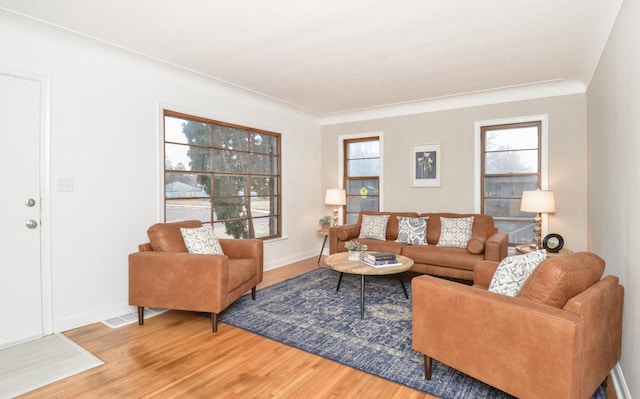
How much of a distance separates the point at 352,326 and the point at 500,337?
1.47m

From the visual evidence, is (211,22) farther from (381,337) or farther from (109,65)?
(381,337)

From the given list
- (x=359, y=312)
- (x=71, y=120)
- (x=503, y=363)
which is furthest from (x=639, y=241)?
(x=71, y=120)

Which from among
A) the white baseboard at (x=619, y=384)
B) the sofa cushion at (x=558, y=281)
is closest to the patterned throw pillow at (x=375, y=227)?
the white baseboard at (x=619, y=384)

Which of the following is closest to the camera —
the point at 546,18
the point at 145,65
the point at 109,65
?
the point at 546,18

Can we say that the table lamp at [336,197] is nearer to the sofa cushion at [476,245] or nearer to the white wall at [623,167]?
the sofa cushion at [476,245]

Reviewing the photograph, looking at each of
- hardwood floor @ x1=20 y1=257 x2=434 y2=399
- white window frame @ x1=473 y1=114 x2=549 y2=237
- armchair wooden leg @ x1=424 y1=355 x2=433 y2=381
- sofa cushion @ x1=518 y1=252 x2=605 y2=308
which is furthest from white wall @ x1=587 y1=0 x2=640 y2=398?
hardwood floor @ x1=20 y1=257 x2=434 y2=399

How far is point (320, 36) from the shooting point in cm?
288

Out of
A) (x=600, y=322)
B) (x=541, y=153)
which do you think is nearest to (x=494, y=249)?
(x=541, y=153)

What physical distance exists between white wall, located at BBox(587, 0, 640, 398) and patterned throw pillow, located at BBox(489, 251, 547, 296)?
18.5 inches

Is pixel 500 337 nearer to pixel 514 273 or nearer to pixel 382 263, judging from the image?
pixel 514 273

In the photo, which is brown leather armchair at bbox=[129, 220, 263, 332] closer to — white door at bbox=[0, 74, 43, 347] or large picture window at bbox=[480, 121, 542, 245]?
white door at bbox=[0, 74, 43, 347]

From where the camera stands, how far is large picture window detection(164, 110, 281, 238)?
157 inches

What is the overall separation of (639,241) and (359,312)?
2.17 metres

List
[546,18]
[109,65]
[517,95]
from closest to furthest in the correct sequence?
1. [546,18]
2. [109,65]
3. [517,95]
